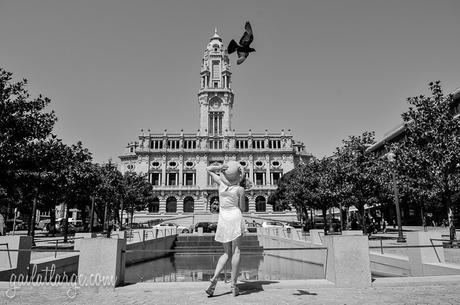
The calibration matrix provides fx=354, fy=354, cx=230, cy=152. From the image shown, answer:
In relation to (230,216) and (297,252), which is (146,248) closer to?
(297,252)

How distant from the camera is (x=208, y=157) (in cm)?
8056

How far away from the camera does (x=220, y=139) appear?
81562 mm

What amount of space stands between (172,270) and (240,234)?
1259 centimetres

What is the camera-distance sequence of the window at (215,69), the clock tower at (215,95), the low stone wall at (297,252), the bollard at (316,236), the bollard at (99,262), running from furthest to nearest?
the window at (215,69)
the clock tower at (215,95)
the bollard at (316,236)
the low stone wall at (297,252)
the bollard at (99,262)

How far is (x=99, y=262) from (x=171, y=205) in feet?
236

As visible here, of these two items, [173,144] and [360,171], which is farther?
[173,144]

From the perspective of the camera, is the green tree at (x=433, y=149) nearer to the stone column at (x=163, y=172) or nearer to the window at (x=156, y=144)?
the stone column at (x=163, y=172)

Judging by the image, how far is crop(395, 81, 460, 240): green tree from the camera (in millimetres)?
18781

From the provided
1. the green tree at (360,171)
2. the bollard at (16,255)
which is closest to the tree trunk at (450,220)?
the green tree at (360,171)

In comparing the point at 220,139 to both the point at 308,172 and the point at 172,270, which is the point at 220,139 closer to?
the point at 308,172

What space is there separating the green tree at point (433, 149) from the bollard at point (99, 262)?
58.2 ft

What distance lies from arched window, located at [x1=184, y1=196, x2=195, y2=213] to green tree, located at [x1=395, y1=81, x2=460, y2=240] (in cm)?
6018

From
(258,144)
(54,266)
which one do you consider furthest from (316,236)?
(258,144)

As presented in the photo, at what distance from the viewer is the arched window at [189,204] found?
76.9 meters
